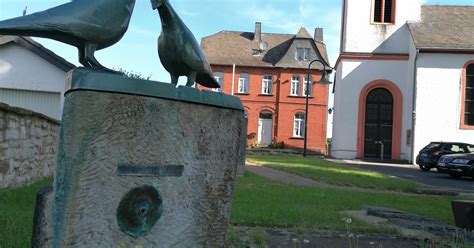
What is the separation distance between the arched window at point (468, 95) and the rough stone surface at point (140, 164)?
29677 millimetres

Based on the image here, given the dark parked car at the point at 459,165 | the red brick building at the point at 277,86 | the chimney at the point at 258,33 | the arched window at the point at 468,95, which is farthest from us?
the chimney at the point at 258,33

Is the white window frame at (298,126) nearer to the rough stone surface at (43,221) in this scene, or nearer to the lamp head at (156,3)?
the lamp head at (156,3)

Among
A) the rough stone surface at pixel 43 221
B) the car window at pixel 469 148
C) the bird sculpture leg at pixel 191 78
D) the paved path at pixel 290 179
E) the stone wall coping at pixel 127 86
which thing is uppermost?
the car window at pixel 469 148

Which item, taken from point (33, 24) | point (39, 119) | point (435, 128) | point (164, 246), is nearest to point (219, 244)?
point (164, 246)

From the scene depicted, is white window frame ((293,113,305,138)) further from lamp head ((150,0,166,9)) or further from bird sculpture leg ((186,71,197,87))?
lamp head ((150,0,166,9))

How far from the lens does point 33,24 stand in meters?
2.40

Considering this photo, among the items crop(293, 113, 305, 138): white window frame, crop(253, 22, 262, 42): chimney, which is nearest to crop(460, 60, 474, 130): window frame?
crop(293, 113, 305, 138): white window frame

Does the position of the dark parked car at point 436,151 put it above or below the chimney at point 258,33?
below

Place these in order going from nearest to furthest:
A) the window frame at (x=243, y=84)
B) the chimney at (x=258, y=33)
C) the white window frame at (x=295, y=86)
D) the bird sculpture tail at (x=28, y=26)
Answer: the bird sculpture tail at (x=28, y=26), the white window frame at (x=295, y=86), the window frame at (x=243, y=84), the chimney at (x=258, y=33)

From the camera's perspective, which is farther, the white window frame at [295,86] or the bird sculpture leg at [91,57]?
the white window frame at [295,86]

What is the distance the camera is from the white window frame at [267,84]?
4428 centimetres

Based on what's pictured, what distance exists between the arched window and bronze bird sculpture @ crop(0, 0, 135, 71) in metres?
30.1

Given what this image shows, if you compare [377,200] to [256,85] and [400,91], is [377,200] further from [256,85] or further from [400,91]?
[256,85]

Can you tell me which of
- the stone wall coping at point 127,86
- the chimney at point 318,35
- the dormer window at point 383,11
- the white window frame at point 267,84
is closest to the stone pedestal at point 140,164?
the stone wall coping at point 127,86
